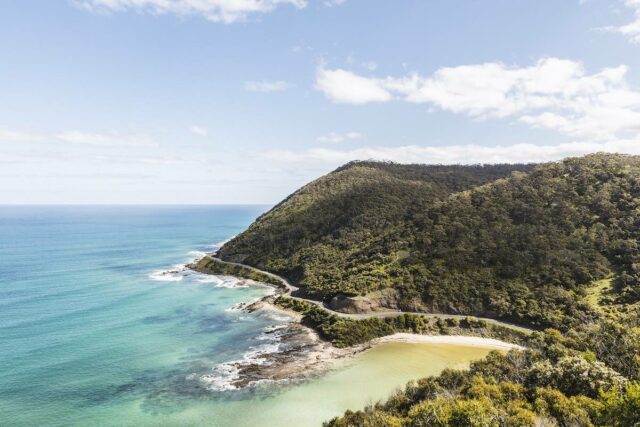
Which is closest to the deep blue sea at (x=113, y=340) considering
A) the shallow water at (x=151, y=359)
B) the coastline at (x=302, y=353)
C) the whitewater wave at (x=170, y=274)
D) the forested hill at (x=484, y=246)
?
the shallow water at (x=151, y=359)

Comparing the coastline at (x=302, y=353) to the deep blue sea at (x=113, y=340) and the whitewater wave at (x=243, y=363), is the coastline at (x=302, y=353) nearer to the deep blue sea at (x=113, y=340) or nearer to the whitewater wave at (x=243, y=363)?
the whitewater wave at (x=243, y=363)

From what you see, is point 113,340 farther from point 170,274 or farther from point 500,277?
point 500,277

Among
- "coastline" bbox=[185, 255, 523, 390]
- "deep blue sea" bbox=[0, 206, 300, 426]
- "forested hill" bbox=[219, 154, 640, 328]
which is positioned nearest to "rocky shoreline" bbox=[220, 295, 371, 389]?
"coastline" bbox=[185, 255, 523, 390]

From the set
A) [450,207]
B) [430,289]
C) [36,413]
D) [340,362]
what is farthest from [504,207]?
[36,413]

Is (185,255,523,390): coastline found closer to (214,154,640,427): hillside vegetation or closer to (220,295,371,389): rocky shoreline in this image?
(220,295,371,389): rocky shoreline

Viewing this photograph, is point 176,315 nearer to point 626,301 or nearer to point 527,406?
point 527,406
